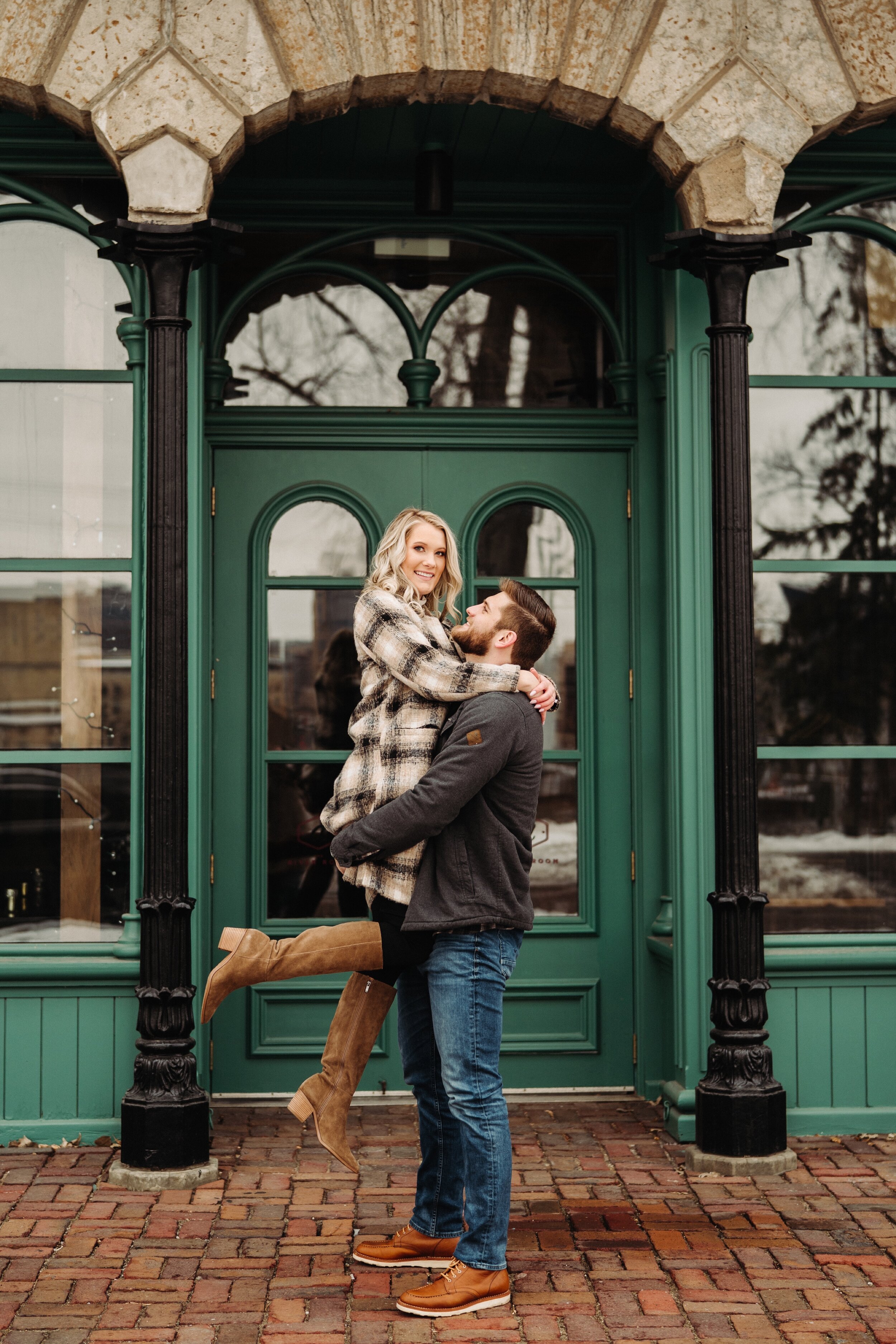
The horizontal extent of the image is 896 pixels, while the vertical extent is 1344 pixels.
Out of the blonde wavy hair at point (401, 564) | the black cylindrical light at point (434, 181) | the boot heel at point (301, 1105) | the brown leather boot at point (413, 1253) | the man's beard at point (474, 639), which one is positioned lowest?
the brown leather boot at point (413, 1253)

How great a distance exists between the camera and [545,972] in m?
5.52

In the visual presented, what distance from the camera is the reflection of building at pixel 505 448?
188 inches

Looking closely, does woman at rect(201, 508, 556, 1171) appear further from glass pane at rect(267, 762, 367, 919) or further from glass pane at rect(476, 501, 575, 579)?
glass pane at rect(476, 501, 575, 579)

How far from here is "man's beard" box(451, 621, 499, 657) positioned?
11.9 ft

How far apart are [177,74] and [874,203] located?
2.86 m

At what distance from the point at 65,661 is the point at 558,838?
7.25 feet

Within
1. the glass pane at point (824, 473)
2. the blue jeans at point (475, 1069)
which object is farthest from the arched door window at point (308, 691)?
the blue jeans at point (475, 1069)

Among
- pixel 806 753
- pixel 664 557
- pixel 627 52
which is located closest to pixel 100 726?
pixel 664 557

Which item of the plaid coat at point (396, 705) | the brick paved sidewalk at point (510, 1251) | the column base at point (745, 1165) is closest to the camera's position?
the brick paved sidewalk at point (510, 1251)

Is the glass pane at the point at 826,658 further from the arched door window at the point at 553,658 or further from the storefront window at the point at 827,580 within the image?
the arched door window at the point at 553,658

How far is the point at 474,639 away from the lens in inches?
143

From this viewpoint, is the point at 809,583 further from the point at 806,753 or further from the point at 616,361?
the point at 616,361

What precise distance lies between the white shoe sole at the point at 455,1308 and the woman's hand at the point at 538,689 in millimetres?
1537

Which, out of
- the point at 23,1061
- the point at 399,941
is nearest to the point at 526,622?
the point at 399,941
